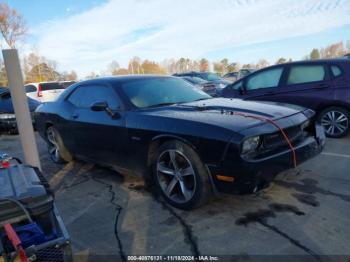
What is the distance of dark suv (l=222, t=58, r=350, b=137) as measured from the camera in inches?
232

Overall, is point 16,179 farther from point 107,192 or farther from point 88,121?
point 88,121

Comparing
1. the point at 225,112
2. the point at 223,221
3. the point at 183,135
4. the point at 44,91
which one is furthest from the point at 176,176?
the point at 44,91

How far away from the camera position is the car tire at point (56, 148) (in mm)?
5203

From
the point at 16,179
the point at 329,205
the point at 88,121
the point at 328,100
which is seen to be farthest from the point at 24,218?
the point at 328,100

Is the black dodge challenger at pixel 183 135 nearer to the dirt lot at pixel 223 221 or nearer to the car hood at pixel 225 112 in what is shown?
the car hood at pixel 225 112

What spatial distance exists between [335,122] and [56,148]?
5154 mm

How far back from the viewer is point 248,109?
3594 mm

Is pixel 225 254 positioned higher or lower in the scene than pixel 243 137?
lower

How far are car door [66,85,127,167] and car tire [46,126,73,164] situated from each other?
1.23 feet

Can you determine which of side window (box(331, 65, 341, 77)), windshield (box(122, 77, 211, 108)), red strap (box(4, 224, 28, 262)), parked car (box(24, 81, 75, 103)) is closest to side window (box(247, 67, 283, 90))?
side window (box(331, 65, 341, 77))

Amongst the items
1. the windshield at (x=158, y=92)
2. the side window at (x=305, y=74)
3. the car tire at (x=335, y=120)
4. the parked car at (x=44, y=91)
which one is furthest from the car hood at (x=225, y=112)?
the parked car at (x=44, y=91)

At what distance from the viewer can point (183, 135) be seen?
3.20 meters

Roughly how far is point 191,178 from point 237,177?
578mm

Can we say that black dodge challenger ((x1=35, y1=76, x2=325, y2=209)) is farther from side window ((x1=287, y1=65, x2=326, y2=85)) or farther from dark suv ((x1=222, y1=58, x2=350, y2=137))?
side window ((x1=287, y1=65, x2=326, y2=85))
